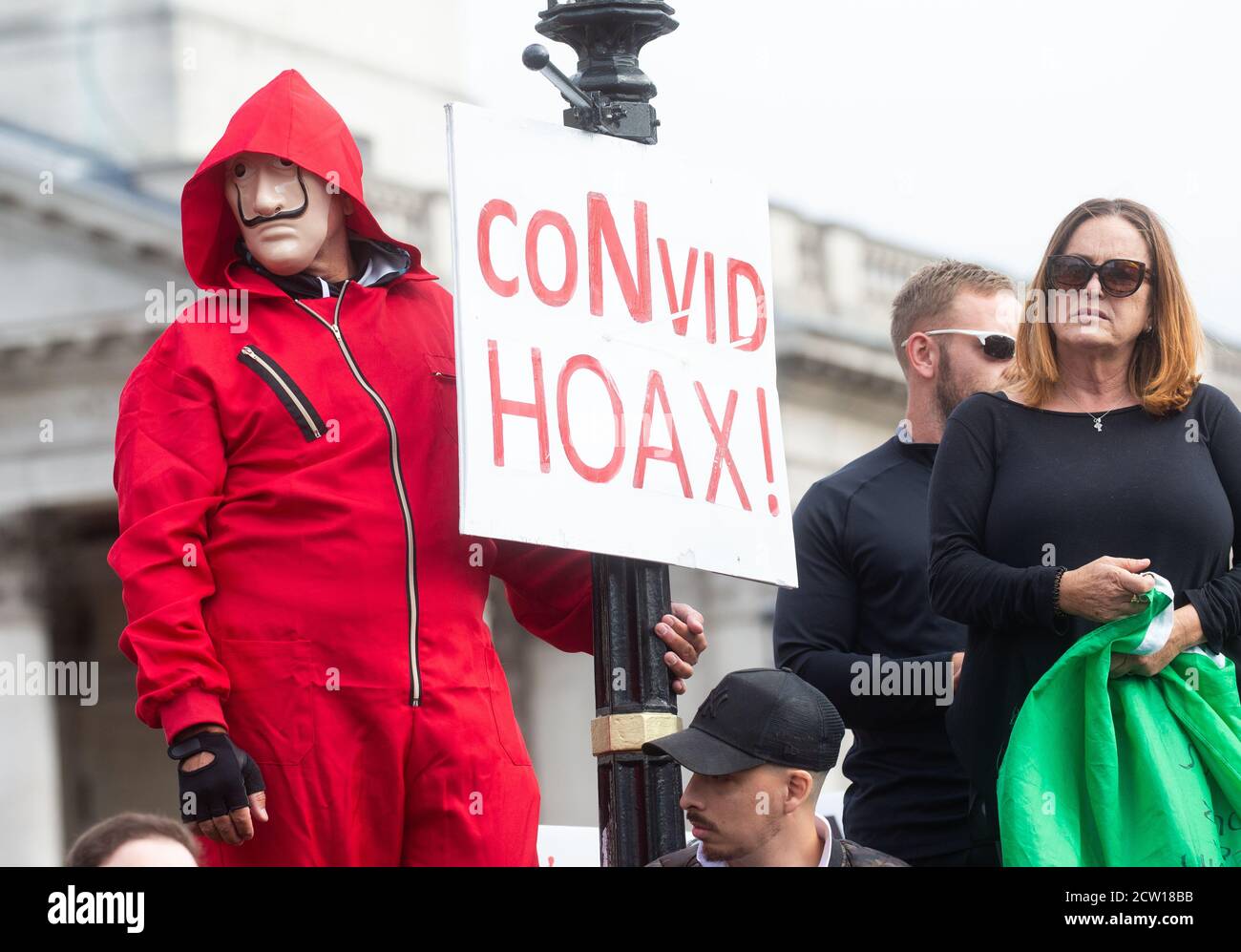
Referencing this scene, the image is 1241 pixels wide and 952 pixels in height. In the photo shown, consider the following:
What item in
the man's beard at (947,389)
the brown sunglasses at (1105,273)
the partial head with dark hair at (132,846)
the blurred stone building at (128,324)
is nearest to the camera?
the partial head with dark hair at (132,846)

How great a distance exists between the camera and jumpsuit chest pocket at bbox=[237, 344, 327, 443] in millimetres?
5711

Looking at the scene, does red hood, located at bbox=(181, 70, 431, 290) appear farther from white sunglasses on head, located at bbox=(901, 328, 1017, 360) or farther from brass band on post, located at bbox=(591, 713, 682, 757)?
white sunglasses on head, located at bbox=(901, 328, 1017, 360)

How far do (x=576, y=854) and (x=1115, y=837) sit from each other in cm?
164

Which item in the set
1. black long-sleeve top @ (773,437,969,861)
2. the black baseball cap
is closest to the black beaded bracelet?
the black baseball cap

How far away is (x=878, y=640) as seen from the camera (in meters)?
6.68

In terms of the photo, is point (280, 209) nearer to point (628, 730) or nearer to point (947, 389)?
point (628, 730)

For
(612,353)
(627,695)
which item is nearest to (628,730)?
(627,695)

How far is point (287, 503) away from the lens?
5660mm

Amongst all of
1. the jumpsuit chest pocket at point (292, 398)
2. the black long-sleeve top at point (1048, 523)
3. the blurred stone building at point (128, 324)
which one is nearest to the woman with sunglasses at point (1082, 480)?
the black long-sleeve top at point (1048, 523)

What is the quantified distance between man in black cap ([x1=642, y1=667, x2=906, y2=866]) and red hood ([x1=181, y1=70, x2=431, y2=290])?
119cm

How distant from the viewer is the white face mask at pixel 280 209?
5.86 meters

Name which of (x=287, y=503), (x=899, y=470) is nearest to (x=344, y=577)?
(x=287, y=503)

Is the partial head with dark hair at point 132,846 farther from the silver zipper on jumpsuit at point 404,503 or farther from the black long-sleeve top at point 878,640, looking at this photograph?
the black long-sleeve top at point 878,640
